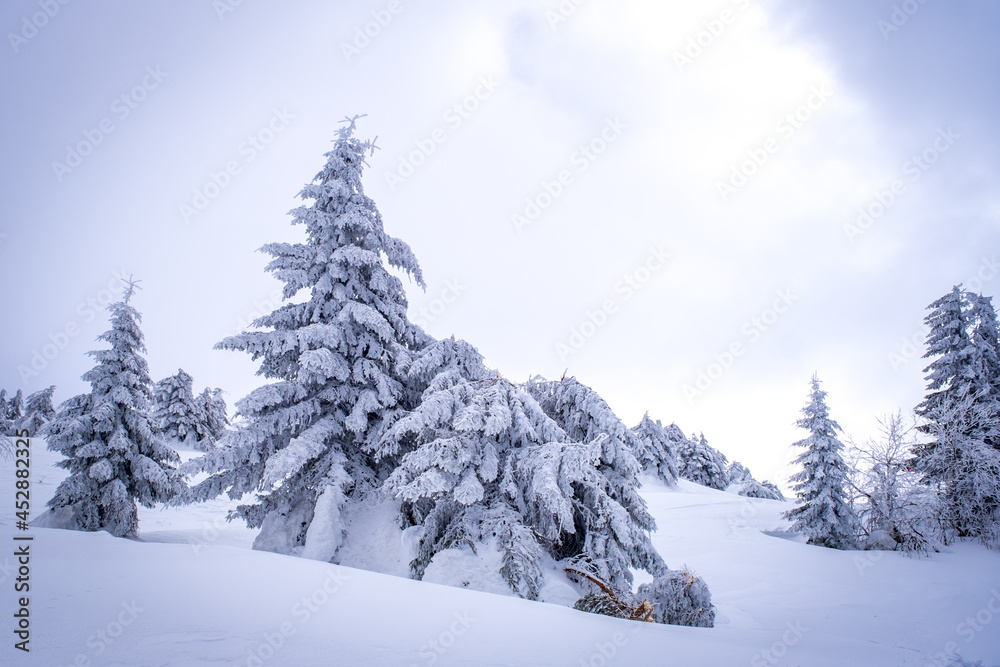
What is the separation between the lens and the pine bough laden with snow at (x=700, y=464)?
40.9 metres

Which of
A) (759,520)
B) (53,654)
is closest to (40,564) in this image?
(53,654)

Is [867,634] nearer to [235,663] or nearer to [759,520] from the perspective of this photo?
[235,663]

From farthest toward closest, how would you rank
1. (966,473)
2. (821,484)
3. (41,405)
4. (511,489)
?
(41,405), (821,484), (966,473), (511,489)

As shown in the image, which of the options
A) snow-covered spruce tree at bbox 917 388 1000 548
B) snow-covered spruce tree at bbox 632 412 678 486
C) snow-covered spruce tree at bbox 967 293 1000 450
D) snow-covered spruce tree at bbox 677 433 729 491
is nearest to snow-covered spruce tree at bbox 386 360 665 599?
snow-covered spruce tree at bbox 917 388 1000 548

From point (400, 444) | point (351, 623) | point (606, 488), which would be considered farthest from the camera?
point (400, 444)

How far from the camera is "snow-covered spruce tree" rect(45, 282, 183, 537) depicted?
13.7 meters

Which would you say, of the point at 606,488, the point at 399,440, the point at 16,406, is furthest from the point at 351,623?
the point at 16,406

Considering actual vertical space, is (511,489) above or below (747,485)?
below

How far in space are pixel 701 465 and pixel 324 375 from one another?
1608 inches

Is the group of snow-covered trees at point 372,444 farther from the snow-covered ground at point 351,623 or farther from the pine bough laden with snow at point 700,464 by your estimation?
the pine bough laden with snow at point 700,464

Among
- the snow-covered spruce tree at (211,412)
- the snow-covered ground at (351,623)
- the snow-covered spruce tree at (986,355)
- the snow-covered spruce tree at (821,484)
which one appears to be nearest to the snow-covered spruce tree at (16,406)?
the snow-covered spruce tree at (211,412)

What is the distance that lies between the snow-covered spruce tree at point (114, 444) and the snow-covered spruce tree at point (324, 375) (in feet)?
22.0

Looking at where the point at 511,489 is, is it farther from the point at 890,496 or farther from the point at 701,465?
the point at 701,465

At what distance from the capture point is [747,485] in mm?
36219
